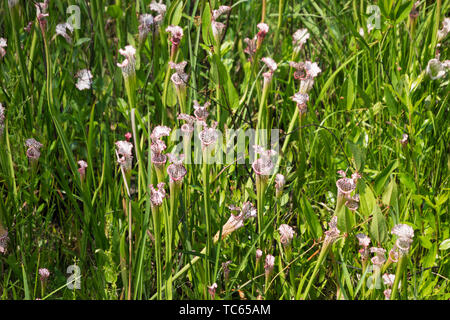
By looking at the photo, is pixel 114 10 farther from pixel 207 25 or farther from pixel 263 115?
pixel 263 115

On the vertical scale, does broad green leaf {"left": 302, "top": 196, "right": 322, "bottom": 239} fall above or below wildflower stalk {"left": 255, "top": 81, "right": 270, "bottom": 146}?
below

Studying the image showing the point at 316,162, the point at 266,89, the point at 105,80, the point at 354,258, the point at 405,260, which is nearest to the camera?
the point at 405,260

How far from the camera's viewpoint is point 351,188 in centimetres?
82

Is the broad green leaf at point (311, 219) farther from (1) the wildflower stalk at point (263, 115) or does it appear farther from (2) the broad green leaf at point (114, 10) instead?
(2) the broad green leaf at point (114, 10)

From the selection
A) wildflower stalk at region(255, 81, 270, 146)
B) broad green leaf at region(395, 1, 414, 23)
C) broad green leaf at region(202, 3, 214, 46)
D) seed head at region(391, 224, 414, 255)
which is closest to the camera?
seed head at region(391, 224, 414, 255)

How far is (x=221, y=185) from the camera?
3.30 ft

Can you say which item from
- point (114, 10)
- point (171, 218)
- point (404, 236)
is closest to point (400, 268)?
point (404, 236)

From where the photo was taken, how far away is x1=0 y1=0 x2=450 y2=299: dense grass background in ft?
2.95

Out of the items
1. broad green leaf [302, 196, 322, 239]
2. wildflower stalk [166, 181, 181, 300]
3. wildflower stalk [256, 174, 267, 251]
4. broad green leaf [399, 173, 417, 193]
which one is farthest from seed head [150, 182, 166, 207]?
broad green leaf [399, 173, 417, 193]

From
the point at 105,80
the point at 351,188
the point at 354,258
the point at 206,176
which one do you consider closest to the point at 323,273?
the point at 354,258

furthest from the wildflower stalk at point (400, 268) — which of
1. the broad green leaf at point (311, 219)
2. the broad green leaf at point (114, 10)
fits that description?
the broad green leaf at point (114, 10)

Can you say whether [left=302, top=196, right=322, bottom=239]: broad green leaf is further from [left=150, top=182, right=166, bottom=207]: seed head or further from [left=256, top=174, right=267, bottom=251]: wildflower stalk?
[left=150, top=182, right=166, bottom=207]: seed head
